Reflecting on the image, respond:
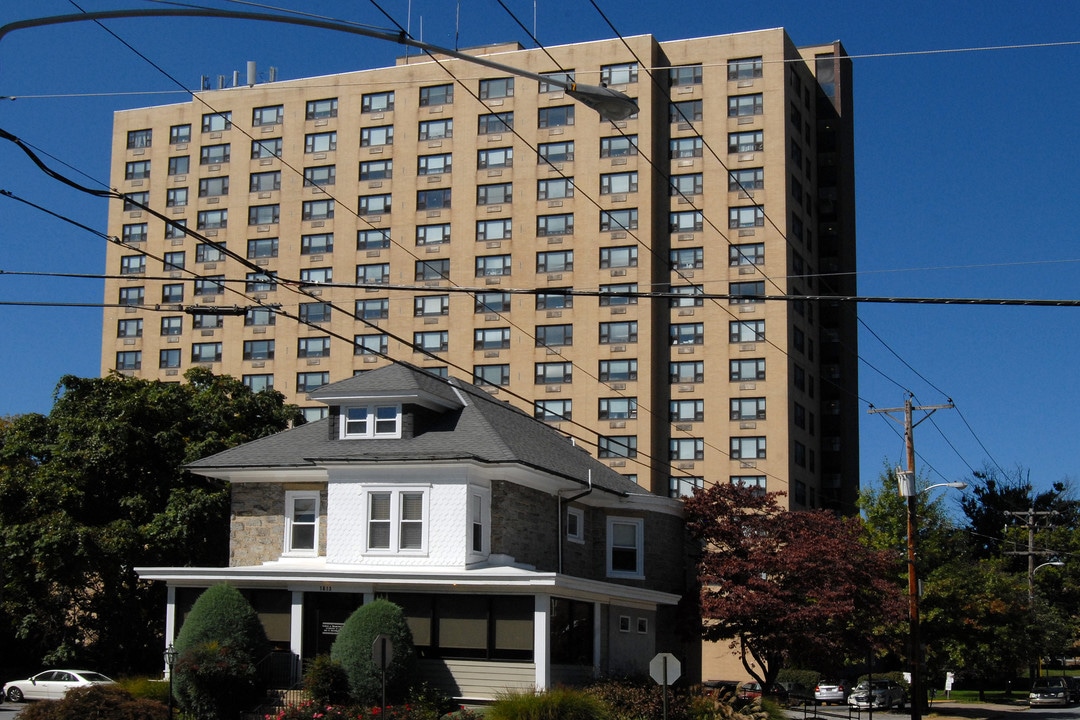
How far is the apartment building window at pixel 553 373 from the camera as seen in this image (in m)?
78.0

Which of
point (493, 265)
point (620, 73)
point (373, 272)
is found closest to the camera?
point (620, 73)

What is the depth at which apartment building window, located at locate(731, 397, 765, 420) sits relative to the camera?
75938 mm

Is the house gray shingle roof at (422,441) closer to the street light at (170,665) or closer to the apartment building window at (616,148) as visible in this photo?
the street light at (170,665)

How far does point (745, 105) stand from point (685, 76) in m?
4.25

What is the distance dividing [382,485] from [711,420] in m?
43.7

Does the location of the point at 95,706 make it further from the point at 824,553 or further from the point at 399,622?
the point at 824,553

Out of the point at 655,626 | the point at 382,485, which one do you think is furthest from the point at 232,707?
the point at 655,626

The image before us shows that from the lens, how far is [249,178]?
8644cm

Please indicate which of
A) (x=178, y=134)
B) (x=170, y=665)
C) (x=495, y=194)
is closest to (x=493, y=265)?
(x=495, y=194)

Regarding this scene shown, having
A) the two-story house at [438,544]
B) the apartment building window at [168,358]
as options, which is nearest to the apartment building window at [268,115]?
the apartment building window at [168,358]

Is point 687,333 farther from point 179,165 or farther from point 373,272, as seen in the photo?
point 179,165

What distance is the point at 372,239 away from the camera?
83188 mm

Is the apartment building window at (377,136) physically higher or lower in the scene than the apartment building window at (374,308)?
higher

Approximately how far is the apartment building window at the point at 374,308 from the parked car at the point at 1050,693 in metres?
43.6
